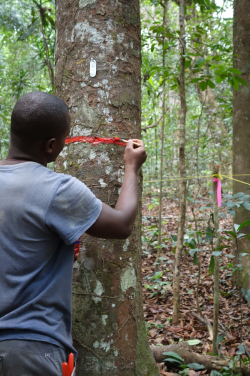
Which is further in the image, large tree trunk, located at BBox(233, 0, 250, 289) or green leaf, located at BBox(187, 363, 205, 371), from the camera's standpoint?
large tree trunk, located at BBox(233, 0, 250, 289)

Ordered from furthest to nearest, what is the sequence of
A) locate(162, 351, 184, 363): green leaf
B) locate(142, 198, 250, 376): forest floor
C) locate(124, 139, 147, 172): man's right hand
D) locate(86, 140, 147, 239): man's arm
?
locate(142, 198, 250, 376): forest floor, locate(162, 351, 184, 363): green leaf, locate(124, 139, 147, 172): man's right hand, locate(86, 140, 147, 239): man's arm

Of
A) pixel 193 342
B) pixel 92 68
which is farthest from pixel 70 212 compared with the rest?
pixel 193 342

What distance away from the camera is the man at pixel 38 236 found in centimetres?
116

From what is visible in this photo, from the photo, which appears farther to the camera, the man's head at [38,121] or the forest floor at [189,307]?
the forest floor at [189,307]

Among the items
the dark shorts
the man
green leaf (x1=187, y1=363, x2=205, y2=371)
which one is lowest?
green leaf (x1=187, y1=363, x2=205, y2=371)

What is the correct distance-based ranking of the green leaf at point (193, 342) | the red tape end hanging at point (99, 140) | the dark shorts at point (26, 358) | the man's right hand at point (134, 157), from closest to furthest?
the dark shorts at point (26, 358) → the man's right hand at point (134, 157) → the red tape end hanging at point (99, 140) → the green leaf at point (193, 342)

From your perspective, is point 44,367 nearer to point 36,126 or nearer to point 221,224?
point 36,126

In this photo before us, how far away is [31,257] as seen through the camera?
48.1 inches

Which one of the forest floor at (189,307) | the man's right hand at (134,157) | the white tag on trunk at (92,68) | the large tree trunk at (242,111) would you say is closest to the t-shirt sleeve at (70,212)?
the man's right hand at (134,157)

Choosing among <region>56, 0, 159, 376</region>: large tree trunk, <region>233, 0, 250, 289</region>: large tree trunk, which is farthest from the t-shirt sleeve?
<region>233, 0, 250, 289</region>: large tree trunk

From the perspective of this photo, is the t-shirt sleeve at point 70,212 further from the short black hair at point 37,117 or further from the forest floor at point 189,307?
the forest floor at point 189,307

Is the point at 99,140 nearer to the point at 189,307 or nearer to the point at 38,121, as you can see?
the point at 38,121

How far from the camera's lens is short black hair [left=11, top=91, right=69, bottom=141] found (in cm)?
129

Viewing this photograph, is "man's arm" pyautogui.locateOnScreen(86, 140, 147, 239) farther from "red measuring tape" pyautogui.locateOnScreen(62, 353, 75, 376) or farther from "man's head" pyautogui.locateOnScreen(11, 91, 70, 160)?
"red measuring tape" pyautogui.locateOnScreen(62, 353, 75, 376)
